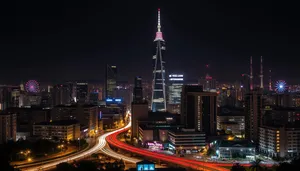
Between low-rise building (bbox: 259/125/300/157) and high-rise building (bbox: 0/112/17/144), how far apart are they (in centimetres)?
Result: 1509

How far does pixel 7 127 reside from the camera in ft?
66.8

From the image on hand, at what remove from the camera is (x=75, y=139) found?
74.2ft

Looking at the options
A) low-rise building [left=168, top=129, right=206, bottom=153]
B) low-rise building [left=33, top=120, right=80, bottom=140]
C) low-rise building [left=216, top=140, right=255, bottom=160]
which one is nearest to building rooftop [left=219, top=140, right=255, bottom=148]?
low-rise building [left=216, top=140, right=255, bottom=160]

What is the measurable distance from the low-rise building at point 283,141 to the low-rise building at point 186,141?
12.3ft

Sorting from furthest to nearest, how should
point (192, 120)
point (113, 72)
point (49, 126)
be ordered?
point (113, 72) → point (192, 120) → point (49, 126)

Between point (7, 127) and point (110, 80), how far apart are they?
31.3 m

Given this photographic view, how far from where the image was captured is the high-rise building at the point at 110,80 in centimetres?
5081

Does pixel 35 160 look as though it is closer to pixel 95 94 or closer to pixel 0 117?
pixel 0 117

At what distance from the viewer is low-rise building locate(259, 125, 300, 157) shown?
18172mm

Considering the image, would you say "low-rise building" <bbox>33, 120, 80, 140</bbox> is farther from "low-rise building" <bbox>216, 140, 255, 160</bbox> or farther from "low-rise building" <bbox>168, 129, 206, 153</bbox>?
"low-rise building" <bbox>216, 140, 255, 160</bbox>

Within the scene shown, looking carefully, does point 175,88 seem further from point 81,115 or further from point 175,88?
point 81,115

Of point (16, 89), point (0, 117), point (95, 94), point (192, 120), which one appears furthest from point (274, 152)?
point (95, 94)

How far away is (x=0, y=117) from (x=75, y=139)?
16.2ft

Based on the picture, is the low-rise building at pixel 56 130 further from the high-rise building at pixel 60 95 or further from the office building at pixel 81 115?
the high-rise building at pixel 60 95
